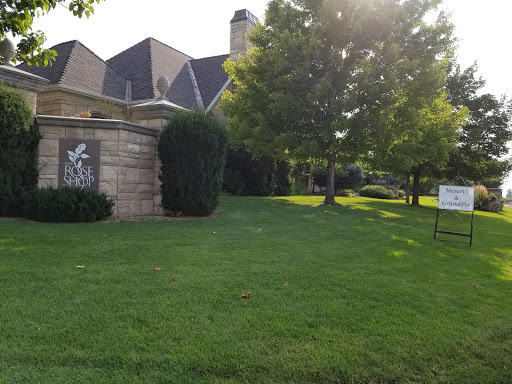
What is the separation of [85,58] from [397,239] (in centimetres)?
1883

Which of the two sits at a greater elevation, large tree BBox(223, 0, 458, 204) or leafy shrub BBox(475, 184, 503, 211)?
large tree BBox(223, 0, 458, 204)

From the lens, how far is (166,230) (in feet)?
22.9

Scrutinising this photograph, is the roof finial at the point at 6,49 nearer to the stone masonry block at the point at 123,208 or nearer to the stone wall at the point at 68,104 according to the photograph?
the stone masonry block at the point at 123,208

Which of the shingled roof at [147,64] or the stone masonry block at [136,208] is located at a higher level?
the shingled roof at [147,64]

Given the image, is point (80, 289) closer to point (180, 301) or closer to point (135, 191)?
point (180, 301)

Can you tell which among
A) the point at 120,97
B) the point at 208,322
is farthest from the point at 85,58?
the point at 208,322

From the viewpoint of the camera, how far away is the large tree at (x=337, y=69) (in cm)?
1430

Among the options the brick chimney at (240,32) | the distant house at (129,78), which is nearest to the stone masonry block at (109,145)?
the distant house at (129,78)

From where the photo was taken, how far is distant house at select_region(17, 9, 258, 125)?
16.1 m

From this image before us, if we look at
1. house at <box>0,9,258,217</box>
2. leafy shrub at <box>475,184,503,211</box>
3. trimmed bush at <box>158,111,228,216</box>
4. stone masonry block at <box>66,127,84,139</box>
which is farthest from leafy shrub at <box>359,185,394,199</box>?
stone masonry block at <box>66,127,84,139</box>

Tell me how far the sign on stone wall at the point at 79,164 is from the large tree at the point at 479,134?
20.2 meters

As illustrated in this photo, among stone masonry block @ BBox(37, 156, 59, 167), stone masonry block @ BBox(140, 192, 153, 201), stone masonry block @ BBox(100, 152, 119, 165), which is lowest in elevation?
stone masonry block @ BBox(140, 192, 153, 201)

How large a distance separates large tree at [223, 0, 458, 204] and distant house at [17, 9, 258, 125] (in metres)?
4.22

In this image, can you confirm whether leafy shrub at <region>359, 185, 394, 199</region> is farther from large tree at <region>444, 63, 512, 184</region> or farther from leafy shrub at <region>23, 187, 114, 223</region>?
leafy shrub at <region>23, 187, 114, 223</region>
